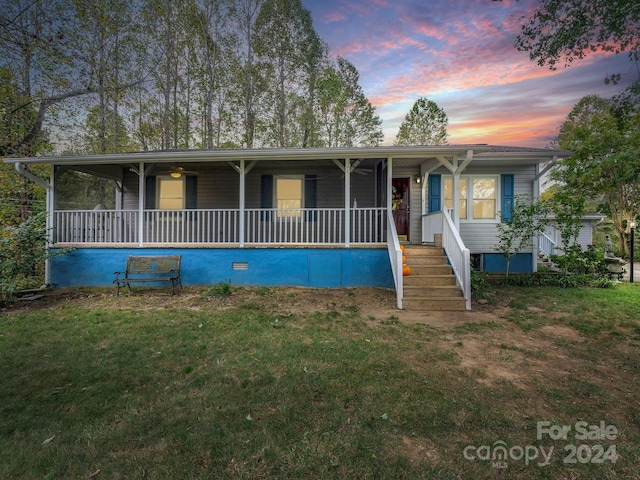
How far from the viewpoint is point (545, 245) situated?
30.6 ft

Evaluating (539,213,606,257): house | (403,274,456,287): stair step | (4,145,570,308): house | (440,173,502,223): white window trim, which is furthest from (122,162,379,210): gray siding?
(539,213,606,257): house

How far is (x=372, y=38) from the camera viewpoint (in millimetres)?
10539

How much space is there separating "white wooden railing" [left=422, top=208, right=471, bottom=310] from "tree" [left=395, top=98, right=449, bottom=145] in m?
12.6

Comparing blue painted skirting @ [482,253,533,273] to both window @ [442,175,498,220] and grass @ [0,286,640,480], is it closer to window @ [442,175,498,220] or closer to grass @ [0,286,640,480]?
window @ [442,175,498,220]

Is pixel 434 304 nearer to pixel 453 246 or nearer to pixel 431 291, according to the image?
pixel 431 291

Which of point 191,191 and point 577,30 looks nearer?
point 577,30

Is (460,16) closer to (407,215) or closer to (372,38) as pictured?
(372,38)

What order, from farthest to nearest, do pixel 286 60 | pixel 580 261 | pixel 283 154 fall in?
pixel 286 60, pixel 580 261, pixel 283 154

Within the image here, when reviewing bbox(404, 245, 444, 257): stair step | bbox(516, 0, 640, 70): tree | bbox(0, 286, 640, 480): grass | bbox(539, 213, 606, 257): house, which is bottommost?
bbox(0, 286, 640, 480): grass

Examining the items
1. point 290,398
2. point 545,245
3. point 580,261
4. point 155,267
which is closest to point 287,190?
point 155,267

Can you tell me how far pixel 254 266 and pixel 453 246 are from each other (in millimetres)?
4871

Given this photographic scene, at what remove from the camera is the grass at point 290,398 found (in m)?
1.83

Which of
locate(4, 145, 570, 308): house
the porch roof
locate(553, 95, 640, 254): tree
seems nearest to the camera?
the porch roof

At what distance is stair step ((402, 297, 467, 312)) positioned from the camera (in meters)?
5.67
